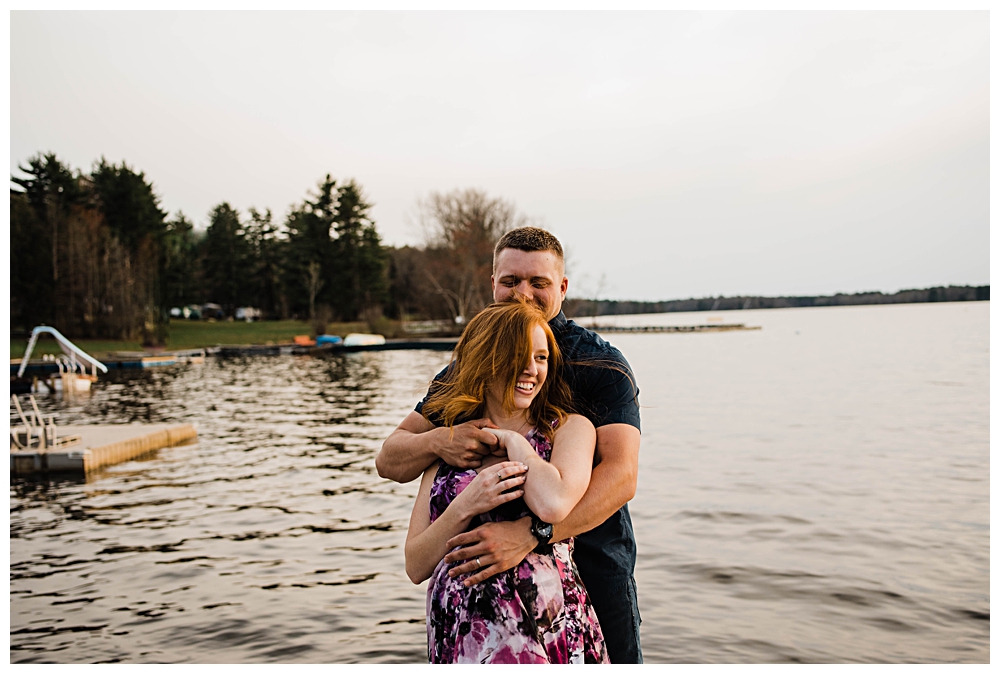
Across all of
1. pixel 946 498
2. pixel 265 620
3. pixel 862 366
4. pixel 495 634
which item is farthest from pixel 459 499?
pixel 862 366

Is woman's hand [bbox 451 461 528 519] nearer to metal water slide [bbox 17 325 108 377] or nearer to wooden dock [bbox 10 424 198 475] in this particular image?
wooden dock [bbox 10 424 198 475]

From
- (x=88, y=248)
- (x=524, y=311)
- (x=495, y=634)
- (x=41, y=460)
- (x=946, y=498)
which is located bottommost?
(x=946, y=498)

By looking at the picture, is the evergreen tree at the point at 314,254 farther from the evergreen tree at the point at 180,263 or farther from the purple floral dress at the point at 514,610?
the purple floral dress at the point at 514,610

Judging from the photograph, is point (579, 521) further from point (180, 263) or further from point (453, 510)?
point (180, 263)

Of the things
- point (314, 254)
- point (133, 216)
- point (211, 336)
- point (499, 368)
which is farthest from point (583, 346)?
point (314, 254)

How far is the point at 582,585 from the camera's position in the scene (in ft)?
8.76

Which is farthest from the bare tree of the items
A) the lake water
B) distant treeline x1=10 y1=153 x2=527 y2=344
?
the lake water

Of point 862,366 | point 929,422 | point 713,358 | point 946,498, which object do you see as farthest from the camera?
point 713,358

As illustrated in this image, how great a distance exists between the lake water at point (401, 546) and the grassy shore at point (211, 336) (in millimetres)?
27733

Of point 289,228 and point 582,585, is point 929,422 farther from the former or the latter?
point 289,228

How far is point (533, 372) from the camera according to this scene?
2.57m

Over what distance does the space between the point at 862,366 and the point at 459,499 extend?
43504mm

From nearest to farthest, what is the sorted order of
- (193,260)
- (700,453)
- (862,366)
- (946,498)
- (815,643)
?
(815,643)
(946,498)
(700,453)
(862,366)
(193,260)

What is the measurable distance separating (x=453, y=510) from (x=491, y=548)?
0.58 ft
